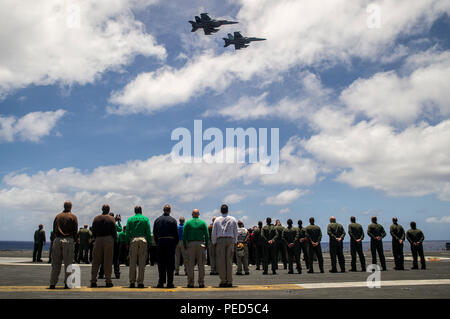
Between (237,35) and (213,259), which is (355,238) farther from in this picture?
(237,35)

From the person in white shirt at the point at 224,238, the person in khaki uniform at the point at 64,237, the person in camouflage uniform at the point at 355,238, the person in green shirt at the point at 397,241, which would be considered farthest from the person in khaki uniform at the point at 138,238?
the person in green shirt at the point at 397,241

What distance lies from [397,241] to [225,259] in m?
9.16

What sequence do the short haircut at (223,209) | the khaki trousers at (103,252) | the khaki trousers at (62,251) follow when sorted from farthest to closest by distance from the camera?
the short haircut at (223,209) < the khaki trousers at (103,252) < the khaki trousers at (62,251)

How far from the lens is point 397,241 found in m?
16.2

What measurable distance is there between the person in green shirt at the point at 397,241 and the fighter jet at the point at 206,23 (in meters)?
40.4

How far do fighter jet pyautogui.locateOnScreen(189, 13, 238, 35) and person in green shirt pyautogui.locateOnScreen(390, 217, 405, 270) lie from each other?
40441 millimetres

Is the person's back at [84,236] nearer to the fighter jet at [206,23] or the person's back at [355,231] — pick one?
the person's back at [355,231]

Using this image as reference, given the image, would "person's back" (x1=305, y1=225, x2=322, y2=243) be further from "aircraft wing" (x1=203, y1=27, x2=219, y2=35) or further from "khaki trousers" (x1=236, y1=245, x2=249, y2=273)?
"aircraft wing" (x1=203, y1=27, x2=219, y2=35)

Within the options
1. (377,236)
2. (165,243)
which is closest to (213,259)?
(165,243)

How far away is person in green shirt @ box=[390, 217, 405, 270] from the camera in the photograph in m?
16.0

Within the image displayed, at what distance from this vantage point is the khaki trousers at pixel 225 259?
1007 cm

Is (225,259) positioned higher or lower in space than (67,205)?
lower

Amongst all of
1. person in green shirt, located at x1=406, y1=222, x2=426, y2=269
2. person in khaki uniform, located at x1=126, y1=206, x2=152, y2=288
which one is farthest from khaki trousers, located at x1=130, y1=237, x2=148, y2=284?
person in green shirt, located at x1=406, y1=222, x2=426, y2=269
